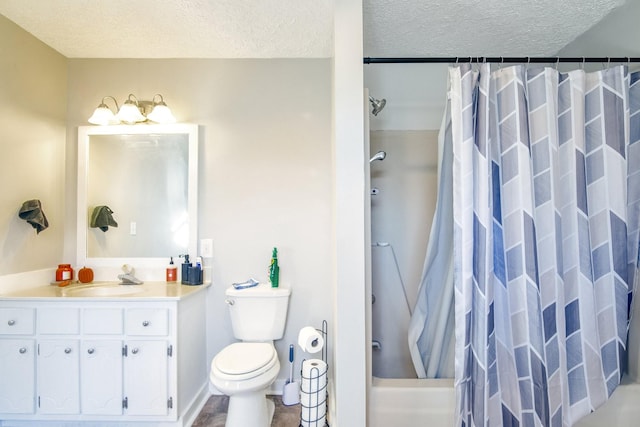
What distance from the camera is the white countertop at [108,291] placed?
5.68 feet

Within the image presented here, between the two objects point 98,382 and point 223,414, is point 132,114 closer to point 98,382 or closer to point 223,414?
point 98,382

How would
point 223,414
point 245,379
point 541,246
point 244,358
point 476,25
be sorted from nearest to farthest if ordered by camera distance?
1. point 541,246
2. point 245,379
3. point 244,358
4. point 476,25
5. point 223,414

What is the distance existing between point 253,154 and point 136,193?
915 millimetres

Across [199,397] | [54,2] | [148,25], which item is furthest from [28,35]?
[199,397]

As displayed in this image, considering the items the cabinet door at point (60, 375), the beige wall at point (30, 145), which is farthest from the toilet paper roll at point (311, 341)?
the beige wall at point (30, 145)

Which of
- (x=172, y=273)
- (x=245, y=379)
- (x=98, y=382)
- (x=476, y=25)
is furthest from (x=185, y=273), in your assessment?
(x=476, y=25)

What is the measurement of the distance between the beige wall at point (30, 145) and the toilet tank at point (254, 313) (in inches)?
52.9

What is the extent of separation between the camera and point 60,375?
5.63 feet

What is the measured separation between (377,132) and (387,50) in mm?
560

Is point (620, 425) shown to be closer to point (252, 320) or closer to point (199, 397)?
point (252, 320)

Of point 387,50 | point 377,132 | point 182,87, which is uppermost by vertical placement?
point 387,50

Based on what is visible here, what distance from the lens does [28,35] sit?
1.97m

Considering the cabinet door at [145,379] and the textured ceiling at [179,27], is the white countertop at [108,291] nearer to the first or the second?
the cabinet door at [145,379]

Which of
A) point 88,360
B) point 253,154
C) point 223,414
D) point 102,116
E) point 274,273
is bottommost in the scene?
point 223,414
